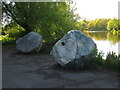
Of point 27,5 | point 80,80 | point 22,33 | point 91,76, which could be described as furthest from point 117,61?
point 22,33

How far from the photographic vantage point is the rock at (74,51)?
23.3ft

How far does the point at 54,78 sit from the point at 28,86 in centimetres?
118

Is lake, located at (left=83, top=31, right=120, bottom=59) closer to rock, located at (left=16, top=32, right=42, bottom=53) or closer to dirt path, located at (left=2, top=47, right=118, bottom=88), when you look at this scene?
dirt path, located at (left=2, top=47, right=118, bottom=88)

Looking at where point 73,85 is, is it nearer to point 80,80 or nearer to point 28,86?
point 80,80

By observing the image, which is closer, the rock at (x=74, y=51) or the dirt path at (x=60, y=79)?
the dirt path at (x=60, y=79)

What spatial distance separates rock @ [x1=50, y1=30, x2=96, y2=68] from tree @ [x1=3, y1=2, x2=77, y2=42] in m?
6.69

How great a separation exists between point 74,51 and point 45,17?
8171 mm

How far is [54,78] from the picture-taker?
6031 millimetres

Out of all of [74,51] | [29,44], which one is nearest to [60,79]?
Result: [74,51]

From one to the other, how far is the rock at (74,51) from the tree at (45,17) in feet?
22.0

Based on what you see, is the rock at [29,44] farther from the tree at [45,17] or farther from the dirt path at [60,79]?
the dirt path at [60,79]

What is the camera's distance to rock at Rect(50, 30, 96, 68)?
7.11 meters

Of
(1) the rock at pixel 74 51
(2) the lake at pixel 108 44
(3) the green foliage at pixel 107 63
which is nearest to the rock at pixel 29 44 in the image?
(1) the rock at pixel 74 51

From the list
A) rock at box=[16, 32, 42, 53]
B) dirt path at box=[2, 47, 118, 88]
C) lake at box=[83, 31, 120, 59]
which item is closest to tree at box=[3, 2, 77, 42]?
rock at box=[16, 32, 42, 53]
